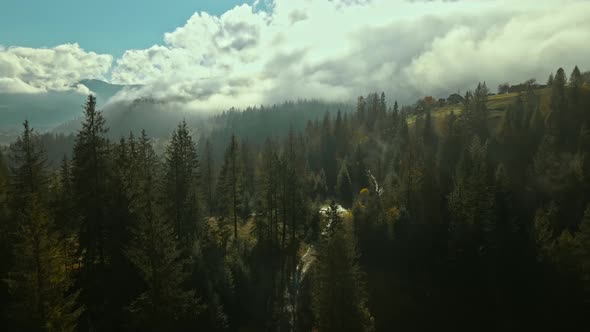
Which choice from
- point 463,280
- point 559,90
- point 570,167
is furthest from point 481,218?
point 559,90

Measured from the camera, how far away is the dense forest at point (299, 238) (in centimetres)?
2753

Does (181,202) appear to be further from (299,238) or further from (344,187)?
(344,187)

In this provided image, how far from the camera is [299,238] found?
198 feet

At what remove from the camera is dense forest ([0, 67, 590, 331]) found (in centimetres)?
2753

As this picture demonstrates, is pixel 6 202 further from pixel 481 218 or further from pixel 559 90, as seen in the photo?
pixel 559 90

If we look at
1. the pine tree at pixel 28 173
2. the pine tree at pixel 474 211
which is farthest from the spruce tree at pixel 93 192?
the pine tree at pixel 474 211

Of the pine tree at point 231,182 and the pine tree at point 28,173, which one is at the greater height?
the pine tree at point 28,173

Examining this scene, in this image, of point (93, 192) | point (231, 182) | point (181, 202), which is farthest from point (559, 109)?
point (93, 192)

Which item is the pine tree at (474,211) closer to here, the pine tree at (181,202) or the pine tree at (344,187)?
the pine tree at (344,187)

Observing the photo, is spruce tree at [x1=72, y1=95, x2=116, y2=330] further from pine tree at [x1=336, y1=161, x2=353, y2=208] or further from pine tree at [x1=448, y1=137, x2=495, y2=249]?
pine tree at [x1=336, y1=161, x2=353, y2=208]

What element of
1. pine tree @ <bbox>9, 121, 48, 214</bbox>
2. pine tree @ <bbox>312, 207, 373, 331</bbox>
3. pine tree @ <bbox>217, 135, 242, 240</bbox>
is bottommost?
pine tree @ <bbox>312, 207, 373, 331</bbox>

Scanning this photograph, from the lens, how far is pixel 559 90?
89312 millimetres

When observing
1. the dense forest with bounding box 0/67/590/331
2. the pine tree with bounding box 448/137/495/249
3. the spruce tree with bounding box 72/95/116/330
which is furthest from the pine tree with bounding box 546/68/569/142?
the spruce tree with bounding box 72/95/116/330

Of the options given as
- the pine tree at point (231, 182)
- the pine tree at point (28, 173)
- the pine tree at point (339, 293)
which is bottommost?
the pine tree at point (339, 293)
